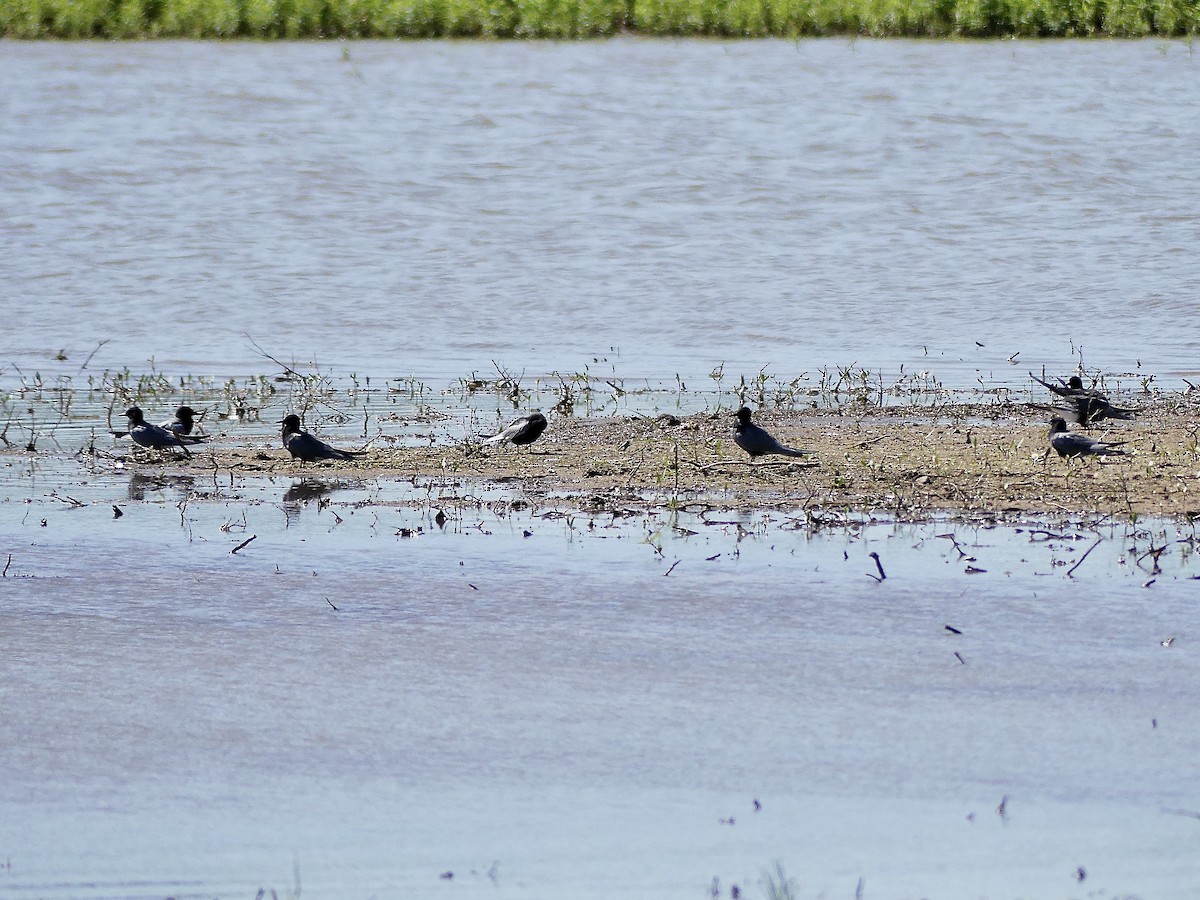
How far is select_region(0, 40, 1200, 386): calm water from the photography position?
1330 centimetres

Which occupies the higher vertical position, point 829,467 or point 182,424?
point 829,467

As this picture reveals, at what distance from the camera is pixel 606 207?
18781 millimetres

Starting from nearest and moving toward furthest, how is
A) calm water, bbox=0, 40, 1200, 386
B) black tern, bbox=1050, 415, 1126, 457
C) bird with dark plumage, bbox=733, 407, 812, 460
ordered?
black tern, bbox=1050, 415, 1126, 457
bird with dark plumage, bbox=733, 407, 812, 460
calm water, bbox=0, 40, 1200, 386

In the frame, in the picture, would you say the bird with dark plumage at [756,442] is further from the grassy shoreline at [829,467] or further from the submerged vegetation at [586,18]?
the submerged vegetation at [586,18]

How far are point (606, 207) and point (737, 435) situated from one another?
10.8 meters

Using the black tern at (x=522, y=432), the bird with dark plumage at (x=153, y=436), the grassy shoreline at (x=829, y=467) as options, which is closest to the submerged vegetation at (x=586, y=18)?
the grassy shoreline at (x=829, y=467)

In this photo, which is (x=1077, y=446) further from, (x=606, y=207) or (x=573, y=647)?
(x=606, y=207)

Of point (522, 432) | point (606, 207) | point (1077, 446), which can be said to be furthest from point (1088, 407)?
point (606, 207)

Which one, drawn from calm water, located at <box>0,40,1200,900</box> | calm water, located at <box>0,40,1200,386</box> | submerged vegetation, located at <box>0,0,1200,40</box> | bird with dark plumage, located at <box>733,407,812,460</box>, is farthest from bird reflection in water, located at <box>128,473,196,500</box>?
submerged vegetation, located at <box>0,0,1200,40</box>

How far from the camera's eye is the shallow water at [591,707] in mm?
4191

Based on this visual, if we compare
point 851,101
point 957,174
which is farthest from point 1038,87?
point 957,174

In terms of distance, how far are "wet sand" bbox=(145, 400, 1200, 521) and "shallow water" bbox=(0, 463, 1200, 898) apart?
37cm

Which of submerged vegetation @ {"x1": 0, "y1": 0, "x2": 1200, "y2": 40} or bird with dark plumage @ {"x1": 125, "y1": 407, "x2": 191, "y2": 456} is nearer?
bird with dark plumage @ {"x1": 125, "y1": 407, "x2": 191, "y2": 456}

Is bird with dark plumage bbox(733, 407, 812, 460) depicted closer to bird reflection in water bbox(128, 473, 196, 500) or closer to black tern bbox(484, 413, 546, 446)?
black tern bbox(484, 413, 546, 446)
